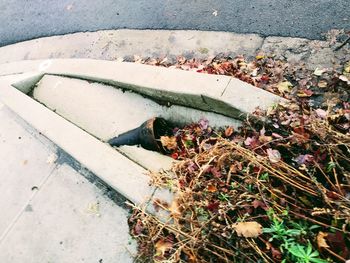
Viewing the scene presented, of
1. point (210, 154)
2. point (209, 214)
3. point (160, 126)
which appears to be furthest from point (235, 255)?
point (160, 126)

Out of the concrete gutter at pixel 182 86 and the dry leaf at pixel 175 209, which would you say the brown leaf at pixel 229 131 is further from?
the dry leaf at pixel 175 209

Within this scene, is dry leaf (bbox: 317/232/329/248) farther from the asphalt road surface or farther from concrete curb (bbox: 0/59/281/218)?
the asphalt road surface

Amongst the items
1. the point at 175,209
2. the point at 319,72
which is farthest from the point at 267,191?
the point at 319,72

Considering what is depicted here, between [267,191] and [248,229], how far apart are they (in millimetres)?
382

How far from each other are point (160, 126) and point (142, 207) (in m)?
1.03

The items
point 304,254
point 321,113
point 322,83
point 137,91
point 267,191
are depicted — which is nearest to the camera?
point 304,254

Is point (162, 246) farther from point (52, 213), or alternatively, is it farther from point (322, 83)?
point (322, 83)

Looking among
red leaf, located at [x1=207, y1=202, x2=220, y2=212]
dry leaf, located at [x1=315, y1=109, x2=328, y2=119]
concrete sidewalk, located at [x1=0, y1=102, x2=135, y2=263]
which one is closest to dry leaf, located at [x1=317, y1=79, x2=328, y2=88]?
dry leaf, located at [x1=315, y1=109, x2=328, y2=119]

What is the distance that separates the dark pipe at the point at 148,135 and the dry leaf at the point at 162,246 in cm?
106

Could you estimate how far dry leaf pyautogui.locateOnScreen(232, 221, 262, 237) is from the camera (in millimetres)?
2441

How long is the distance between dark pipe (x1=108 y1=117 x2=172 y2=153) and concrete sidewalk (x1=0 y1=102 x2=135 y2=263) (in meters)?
0.61

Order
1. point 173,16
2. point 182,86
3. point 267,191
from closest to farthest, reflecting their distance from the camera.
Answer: point 267,191 → point 182,86 → point 173,16

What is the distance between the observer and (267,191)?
2695 millimetres

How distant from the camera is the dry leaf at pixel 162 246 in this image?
108 inches
